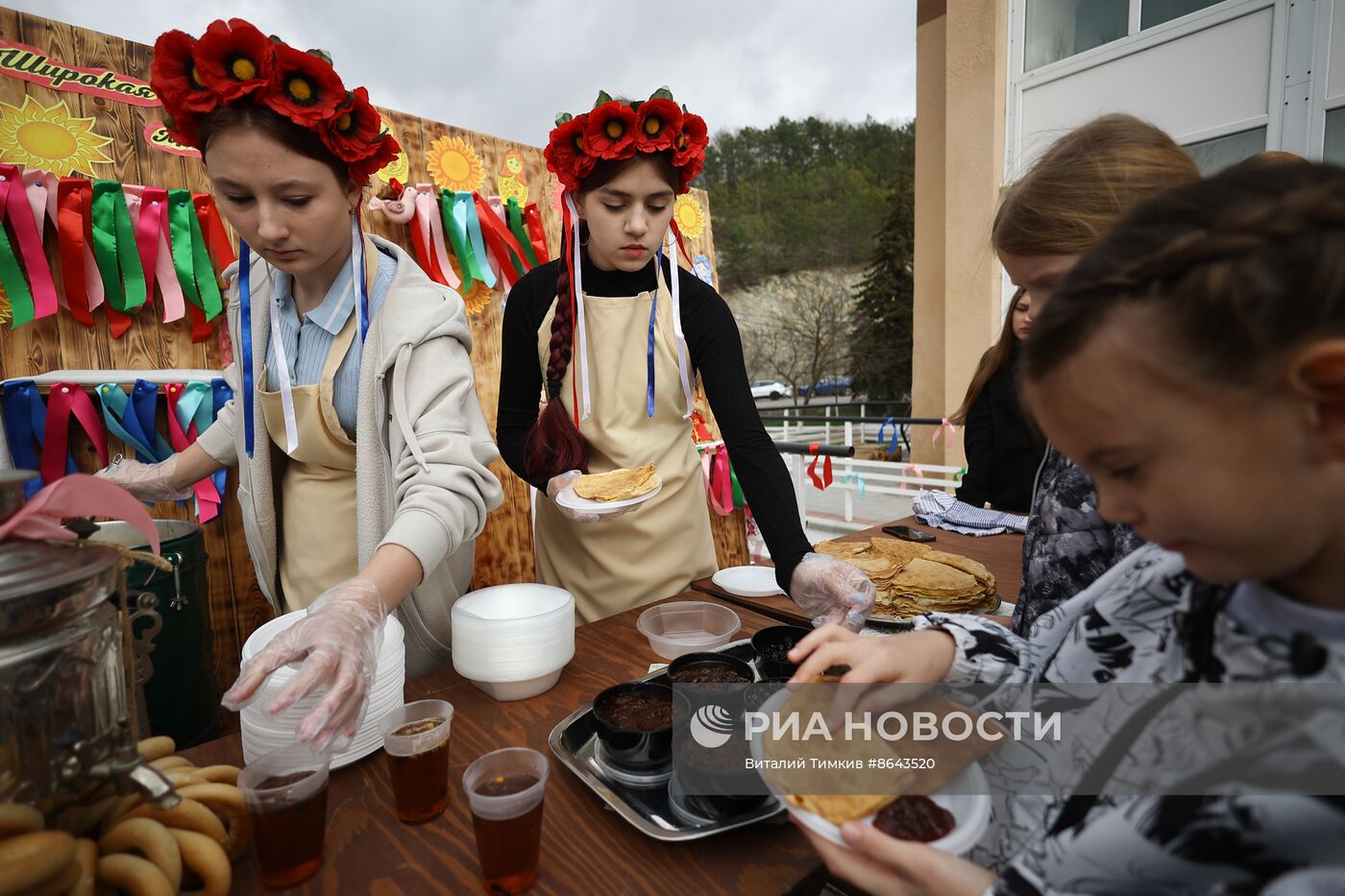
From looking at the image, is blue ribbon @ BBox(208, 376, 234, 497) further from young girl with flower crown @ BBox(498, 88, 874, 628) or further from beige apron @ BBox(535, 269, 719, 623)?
beige apron @ BBox(535, 269, 719, 623)

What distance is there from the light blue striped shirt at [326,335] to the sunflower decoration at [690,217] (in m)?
3.70

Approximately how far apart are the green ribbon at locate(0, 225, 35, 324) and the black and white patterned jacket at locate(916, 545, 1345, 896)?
3851mm

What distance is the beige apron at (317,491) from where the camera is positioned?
5.67 ft

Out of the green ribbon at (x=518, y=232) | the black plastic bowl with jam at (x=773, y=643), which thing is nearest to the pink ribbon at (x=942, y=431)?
the green ribbon at (x=518, y=232)

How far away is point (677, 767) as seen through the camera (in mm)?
1089

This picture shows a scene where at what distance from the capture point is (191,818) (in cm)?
90

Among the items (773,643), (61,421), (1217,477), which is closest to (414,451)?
(773,643)

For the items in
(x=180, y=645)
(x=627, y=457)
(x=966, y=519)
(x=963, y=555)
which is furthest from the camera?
(x=966, y=519)

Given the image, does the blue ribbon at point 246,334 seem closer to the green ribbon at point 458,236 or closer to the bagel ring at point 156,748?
the bagel ring at point 156,748

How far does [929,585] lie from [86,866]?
183cm

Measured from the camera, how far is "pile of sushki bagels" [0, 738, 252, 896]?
659 mm

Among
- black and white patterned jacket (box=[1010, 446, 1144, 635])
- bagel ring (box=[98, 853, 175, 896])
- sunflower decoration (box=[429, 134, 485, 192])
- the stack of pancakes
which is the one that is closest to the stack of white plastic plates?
bagel ring (box=[98, 853, 175, 896])

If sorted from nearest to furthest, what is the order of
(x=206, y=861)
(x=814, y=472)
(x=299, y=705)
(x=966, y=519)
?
(x=206, y=861) < (x=299, y=705) < (x=966, y=519) < (x=814, y=472)

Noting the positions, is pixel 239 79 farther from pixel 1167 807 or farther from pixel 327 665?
pixel 1167 807
